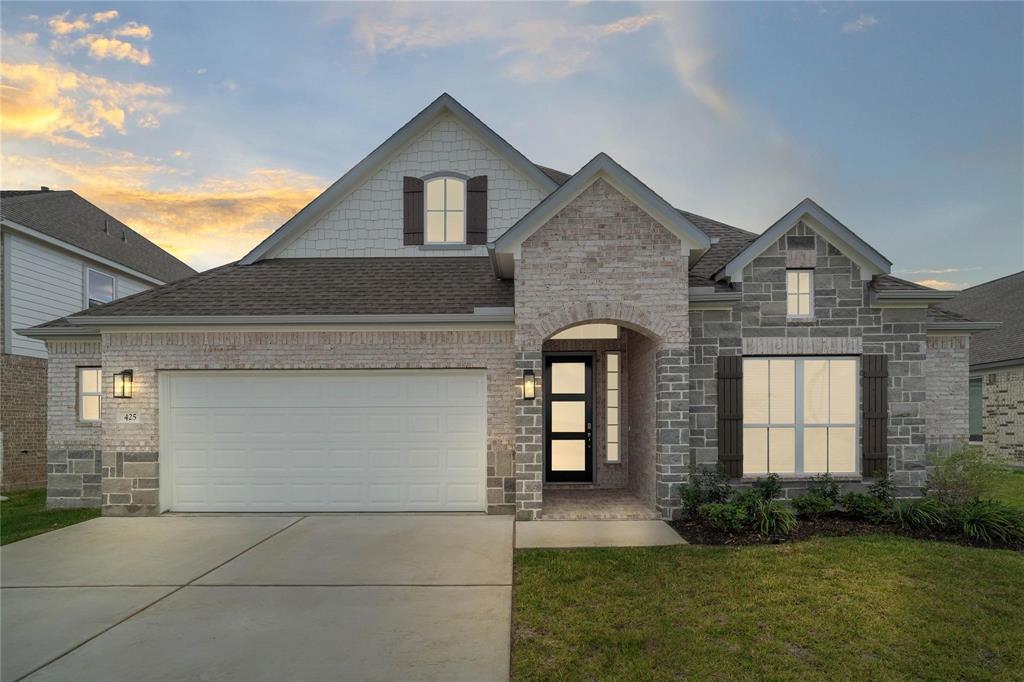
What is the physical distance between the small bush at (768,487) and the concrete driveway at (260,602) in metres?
4.07

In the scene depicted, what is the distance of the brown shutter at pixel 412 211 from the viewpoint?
1120 cm

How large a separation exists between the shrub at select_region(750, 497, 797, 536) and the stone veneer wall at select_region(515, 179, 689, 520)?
→ 3.84ft

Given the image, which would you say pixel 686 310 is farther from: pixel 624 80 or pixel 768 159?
pixel 768 159

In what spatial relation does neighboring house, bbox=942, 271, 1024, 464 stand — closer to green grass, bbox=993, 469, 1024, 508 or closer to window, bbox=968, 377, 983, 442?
window, bbox=968, 377, 983, 442

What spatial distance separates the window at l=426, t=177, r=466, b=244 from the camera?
1122 centimetres

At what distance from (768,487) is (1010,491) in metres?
6.77

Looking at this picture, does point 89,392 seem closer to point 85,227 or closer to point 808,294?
point 85,227

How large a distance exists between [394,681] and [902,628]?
438 cm

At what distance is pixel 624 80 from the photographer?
1314cm

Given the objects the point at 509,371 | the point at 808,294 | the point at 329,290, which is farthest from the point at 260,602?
the point at 808,294

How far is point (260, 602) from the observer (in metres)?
5.21

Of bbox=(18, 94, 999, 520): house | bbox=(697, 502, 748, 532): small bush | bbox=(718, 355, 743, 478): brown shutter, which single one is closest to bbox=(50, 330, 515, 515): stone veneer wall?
bbox=(18, 94, 999, 520): house

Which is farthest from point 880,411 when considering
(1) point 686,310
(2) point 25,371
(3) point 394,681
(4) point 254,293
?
(2) point 25,371

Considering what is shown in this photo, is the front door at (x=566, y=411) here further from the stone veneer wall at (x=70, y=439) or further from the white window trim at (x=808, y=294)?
the stone veneer wall at (x=70, y=439)
